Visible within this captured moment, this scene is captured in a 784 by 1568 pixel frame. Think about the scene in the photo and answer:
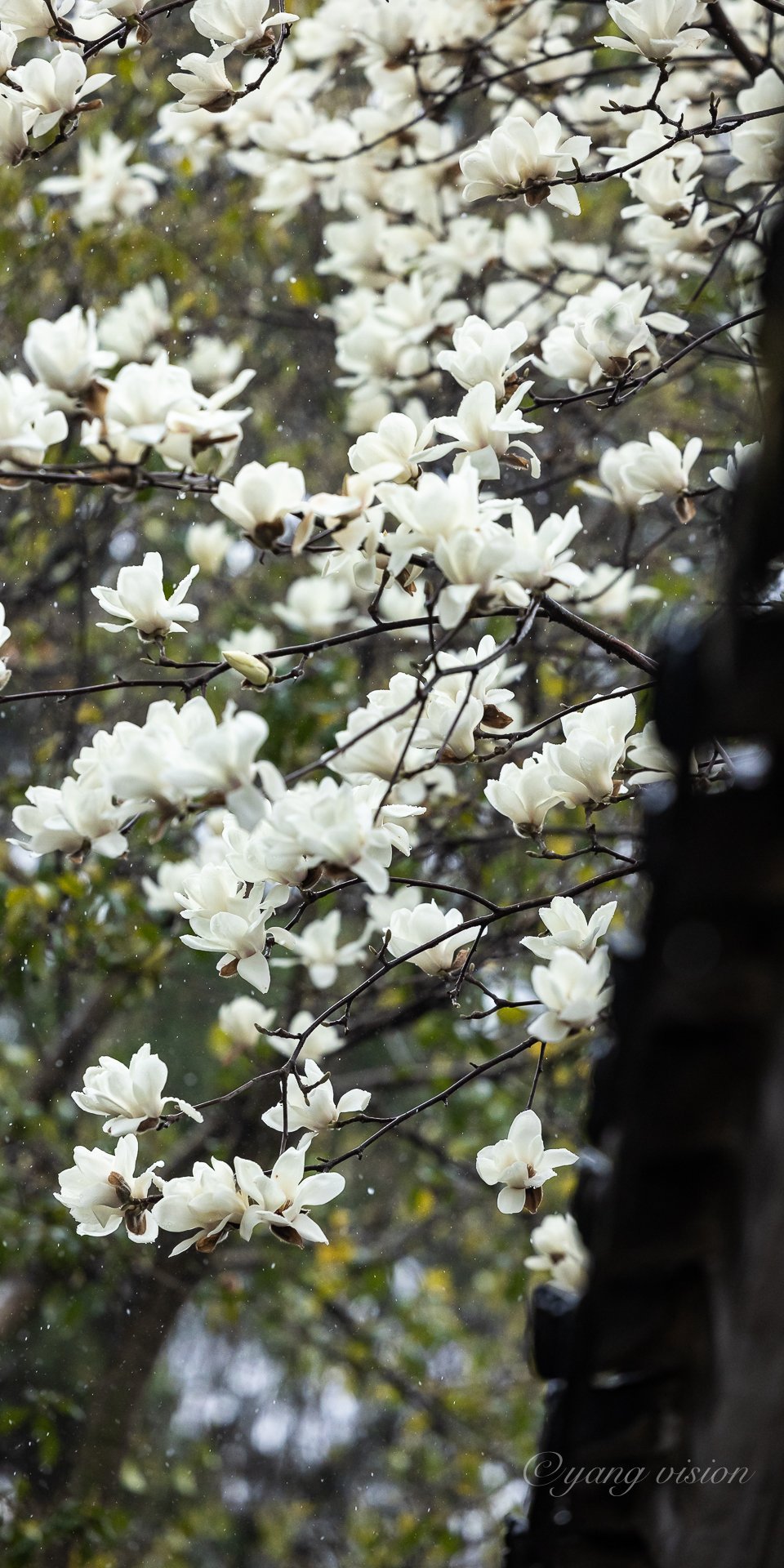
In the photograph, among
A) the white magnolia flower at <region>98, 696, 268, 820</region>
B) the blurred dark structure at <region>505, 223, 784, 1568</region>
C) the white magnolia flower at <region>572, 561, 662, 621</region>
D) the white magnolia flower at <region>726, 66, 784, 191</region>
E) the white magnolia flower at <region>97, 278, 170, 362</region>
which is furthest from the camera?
the white magnolia flower at <region>97, 278, 170, 362</region>

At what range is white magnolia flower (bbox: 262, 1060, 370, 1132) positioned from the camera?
0.62 metres

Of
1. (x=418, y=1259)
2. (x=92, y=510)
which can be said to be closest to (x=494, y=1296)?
(x=418, y=1259)

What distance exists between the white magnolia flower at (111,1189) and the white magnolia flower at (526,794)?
0.86 ft

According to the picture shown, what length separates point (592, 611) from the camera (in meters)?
1.18

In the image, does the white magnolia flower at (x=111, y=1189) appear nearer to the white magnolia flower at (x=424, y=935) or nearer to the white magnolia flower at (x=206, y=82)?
the white magnolia flower at (x=424, y=935)

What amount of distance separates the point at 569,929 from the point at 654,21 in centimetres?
53

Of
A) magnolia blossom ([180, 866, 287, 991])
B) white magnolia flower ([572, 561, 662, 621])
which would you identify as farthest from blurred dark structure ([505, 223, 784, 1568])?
white magnolia flower ([572, 561, 662, 621])

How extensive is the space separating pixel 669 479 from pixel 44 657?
3.62 feet

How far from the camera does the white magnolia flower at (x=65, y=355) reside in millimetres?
469

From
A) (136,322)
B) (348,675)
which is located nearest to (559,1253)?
(348,675)

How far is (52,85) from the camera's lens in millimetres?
697

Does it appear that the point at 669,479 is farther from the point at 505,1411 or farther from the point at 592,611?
the point at 505,1411

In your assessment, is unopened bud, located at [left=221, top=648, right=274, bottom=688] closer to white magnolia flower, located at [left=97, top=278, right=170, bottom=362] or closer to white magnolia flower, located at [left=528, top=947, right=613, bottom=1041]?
white magnolia flower, located at [left=528, top=947, right=613, bottom=1041]

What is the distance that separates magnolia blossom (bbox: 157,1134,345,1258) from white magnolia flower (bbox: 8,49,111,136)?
614mm
